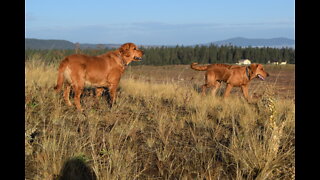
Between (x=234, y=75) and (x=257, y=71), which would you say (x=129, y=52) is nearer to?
(x=234, y=75)

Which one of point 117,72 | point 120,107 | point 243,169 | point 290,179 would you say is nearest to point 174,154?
point 243,169

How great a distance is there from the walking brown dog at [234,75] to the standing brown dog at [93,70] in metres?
2.61

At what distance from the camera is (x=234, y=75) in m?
8.90

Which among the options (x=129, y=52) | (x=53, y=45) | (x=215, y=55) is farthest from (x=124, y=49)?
(x=215, y=55)

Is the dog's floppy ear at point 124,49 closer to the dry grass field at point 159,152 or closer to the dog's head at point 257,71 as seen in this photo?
the dry grass field at point 159,152

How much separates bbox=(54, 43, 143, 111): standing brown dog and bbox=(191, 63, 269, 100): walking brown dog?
2613 millimetres

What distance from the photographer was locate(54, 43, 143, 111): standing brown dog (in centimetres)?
631

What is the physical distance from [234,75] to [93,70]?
416 cm

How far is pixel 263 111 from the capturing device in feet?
20.3

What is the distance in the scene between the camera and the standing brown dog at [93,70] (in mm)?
6309

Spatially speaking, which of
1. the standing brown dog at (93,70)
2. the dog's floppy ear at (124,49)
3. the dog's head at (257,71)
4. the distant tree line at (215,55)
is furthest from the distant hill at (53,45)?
the distant tree line at (215,55)

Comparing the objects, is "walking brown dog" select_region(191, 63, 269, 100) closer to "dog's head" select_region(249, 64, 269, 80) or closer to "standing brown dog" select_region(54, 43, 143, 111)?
"dog's head" select_region(249, 64, 269, 80)
